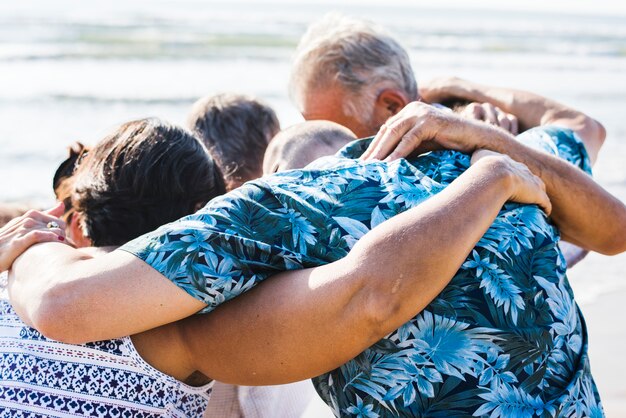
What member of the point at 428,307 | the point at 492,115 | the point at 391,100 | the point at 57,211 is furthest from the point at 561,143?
the point at 57,211

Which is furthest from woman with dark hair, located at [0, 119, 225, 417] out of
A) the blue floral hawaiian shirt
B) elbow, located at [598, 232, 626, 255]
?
elbow, located at [598, 232, 626, 255]

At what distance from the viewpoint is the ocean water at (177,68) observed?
799cm

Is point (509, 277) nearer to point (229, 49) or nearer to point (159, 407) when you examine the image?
point (159, 407)

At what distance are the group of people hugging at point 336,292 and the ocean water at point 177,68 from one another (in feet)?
2.62

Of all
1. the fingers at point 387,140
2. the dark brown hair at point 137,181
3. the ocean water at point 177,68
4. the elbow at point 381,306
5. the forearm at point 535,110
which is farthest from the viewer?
the ocean water at point 177,68

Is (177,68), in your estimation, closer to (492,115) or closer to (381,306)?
(492,115)

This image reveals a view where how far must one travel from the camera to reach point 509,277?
6.18 ft

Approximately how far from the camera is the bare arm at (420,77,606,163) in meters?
3.26

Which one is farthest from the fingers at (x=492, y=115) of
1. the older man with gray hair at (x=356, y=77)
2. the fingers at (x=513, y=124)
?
the older man with gray hair at (x=356, y=77)

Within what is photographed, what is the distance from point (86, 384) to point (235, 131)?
5.78ft

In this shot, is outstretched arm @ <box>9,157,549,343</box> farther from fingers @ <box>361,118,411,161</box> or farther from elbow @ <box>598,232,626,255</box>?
elbow @ <box>598,232,626,255</box>

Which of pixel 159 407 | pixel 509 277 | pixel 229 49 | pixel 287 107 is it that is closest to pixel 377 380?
pixel 509 277

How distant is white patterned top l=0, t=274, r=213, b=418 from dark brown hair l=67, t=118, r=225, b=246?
1.49ft

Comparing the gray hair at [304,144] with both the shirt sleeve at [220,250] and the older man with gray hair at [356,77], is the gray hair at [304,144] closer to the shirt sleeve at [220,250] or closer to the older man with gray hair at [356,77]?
the older man with gray hair at [356,77]
